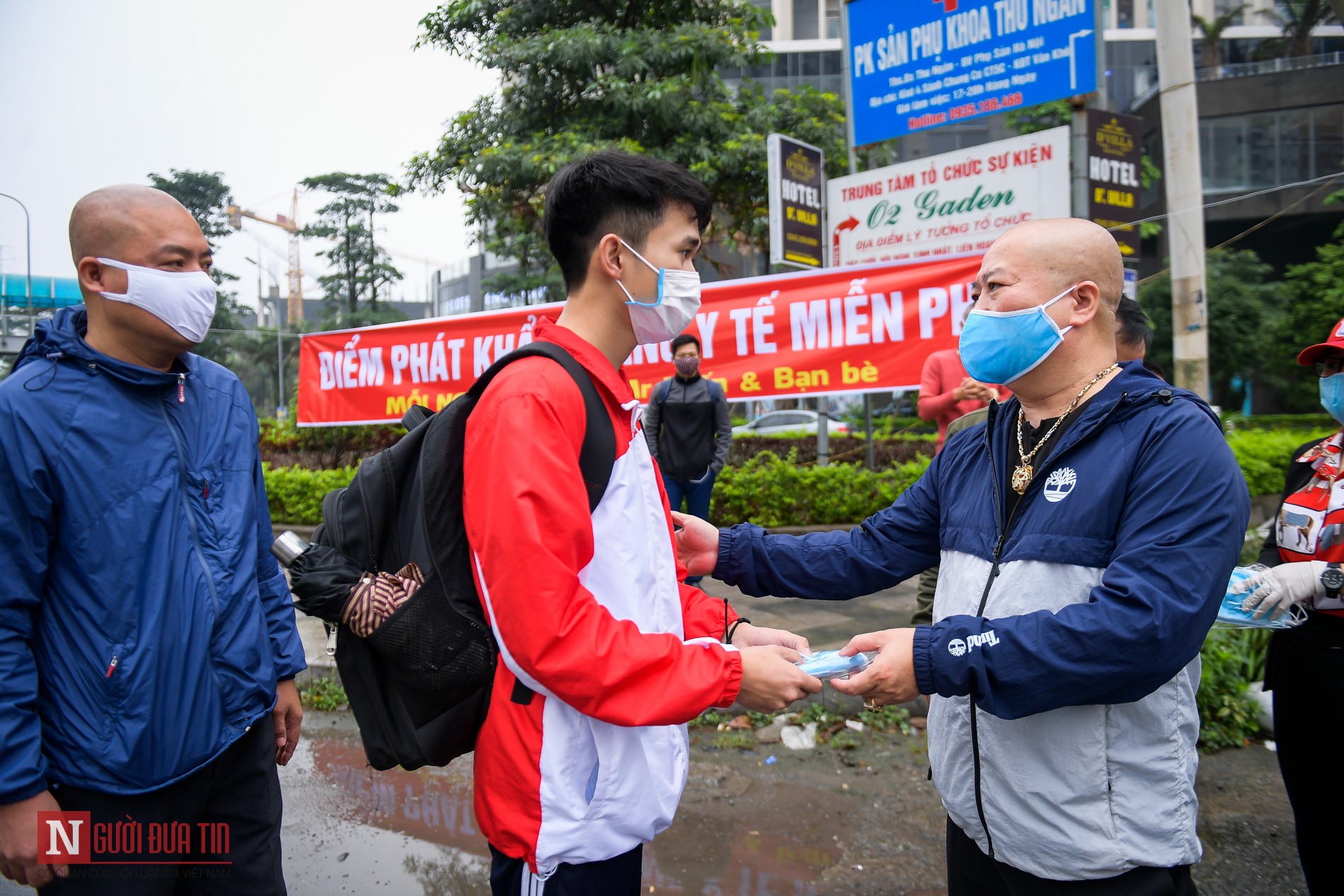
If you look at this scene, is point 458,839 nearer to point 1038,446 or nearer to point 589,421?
point 589,421

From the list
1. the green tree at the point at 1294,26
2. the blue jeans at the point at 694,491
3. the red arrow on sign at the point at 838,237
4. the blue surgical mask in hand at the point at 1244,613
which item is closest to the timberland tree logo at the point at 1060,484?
the blue surgical mask in hand at the point at 1244,613

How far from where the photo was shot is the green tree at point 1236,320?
22.4 meters

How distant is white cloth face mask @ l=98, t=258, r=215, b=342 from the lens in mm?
2014

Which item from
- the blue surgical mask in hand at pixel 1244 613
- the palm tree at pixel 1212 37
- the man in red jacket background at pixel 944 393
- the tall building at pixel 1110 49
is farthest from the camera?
the tall building at pixel 1110 49

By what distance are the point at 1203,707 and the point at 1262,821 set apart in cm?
78

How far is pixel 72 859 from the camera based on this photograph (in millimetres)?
1791

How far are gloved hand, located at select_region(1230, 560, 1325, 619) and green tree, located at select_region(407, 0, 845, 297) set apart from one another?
953 cm

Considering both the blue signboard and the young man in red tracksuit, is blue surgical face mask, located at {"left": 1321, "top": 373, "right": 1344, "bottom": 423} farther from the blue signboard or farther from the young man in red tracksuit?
the blue signboard

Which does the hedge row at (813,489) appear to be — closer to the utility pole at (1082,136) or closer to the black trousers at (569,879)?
the utility pole at (1082,136)

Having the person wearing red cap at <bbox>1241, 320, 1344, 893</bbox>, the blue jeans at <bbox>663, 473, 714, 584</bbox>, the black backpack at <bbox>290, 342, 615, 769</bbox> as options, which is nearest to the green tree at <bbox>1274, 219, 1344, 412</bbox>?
the blue jeans at <bbox>663, 473, 714, 584</bbox>

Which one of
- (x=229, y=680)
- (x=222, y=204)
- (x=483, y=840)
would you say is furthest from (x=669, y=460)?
(x=222, y=204)

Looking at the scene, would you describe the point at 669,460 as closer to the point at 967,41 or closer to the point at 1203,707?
the point at 1203,707

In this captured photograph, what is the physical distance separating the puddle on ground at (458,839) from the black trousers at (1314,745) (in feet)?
5.00

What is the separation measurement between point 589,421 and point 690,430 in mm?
5039
